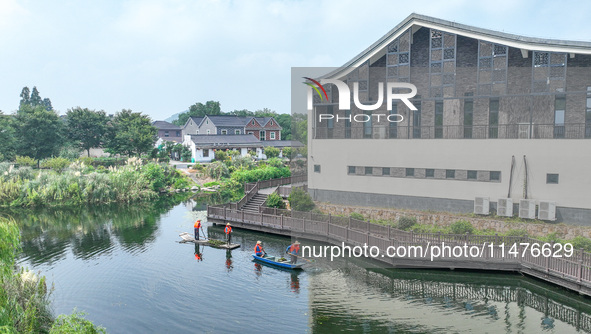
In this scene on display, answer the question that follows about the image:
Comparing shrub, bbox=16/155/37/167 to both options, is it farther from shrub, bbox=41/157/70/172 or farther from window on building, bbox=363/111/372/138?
window on building, bbox=363/111/372/138

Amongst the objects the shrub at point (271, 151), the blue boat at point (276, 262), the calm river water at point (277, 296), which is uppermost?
the shrub at point (271, 151)

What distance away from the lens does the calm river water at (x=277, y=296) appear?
1900 centimetres

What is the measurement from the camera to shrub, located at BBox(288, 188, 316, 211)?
36.2 m

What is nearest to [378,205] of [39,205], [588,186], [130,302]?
[588,186]

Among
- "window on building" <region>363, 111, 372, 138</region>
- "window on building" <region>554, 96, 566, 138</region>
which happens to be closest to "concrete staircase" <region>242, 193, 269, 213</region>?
"window on building" <region>363, 111, 372, 138</region>

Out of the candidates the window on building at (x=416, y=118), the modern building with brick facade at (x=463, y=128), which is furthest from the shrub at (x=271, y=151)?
the window on building at (x=416, y=118)

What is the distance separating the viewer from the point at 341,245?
95.4ft

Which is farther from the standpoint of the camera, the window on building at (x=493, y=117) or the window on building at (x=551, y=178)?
the window on building at (x=493, y=117)

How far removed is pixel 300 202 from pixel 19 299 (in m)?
22.5

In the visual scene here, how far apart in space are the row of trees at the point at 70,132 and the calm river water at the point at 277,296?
49.9 meters

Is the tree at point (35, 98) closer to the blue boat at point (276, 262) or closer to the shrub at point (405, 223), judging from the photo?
the blue boat at point (276, 262)

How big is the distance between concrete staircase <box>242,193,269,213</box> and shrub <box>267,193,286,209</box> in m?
1.45

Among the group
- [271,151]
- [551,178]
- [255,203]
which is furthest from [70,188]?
[271,151]

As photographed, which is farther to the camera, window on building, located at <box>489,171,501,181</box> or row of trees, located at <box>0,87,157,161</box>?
row of trees, located at <box>0,87,157,161</box>
